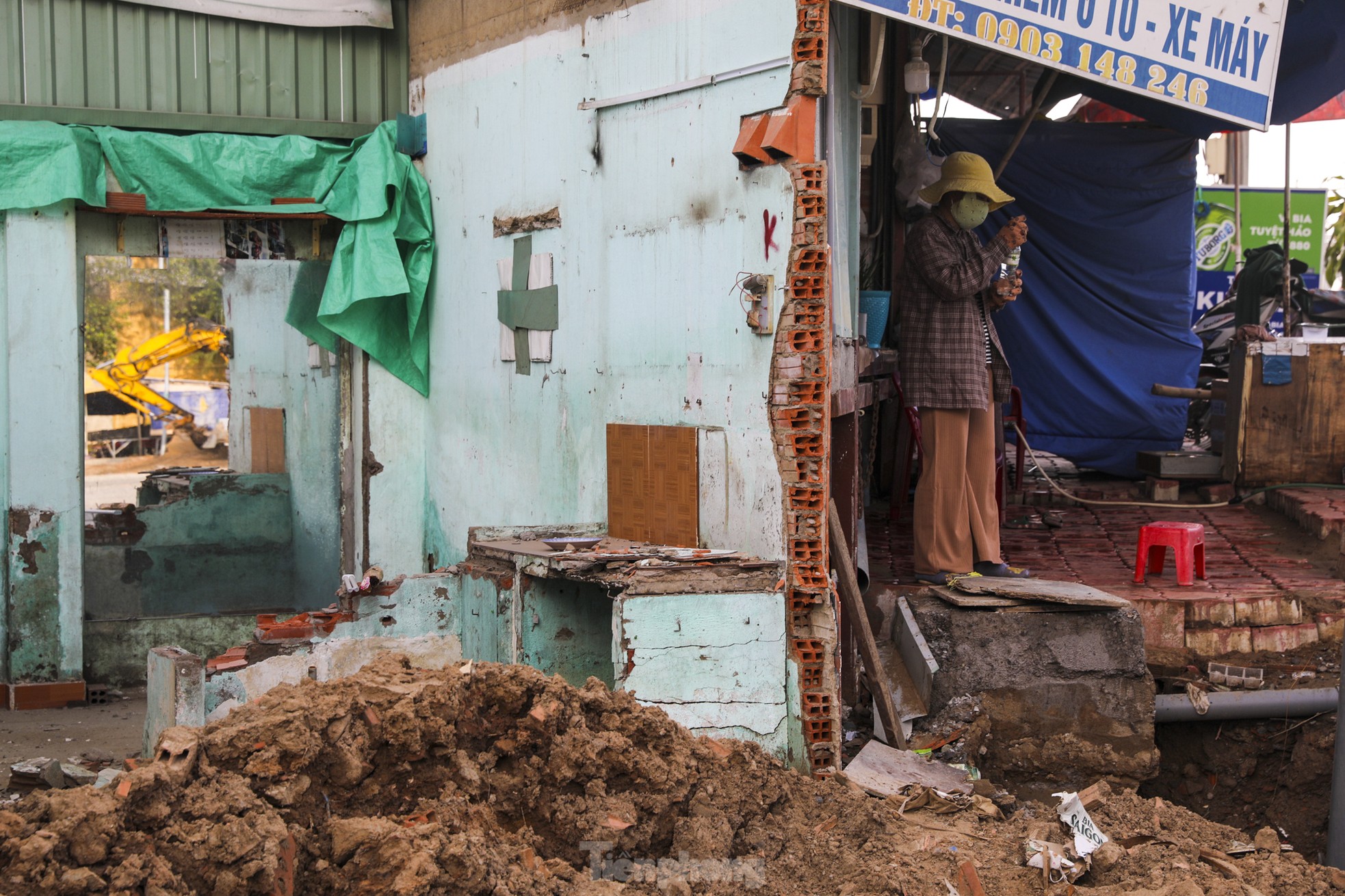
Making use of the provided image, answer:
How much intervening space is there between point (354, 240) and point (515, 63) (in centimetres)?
163

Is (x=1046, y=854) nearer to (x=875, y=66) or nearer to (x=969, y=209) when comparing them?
(x=969, y=209)

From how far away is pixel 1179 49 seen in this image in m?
4.83

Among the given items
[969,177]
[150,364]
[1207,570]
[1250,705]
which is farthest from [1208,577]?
[150,364]

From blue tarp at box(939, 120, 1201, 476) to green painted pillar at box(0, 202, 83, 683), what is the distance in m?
6.93

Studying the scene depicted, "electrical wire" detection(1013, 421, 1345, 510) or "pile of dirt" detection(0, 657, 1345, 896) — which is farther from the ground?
"electrical wire" detection(1013, 421, 1345, 510)

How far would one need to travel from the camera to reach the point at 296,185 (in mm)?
7699

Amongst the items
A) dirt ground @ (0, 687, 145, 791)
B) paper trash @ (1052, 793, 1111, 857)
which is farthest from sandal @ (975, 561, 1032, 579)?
dirt ground @ (0, 687, 145, 791)

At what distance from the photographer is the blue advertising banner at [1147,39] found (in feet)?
15.2

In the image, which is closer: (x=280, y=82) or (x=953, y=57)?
(x=280, y=82)

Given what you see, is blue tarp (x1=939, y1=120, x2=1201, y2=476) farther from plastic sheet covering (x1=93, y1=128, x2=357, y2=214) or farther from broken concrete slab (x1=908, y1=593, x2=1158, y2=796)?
plastic sheet covering (x1=93, y1=128, x2=357, y2=214)

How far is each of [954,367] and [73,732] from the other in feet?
18.0

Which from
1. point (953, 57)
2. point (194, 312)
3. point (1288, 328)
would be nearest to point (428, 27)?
point (953, 57)

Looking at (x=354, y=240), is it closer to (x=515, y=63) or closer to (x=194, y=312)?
(x=515, y=63)

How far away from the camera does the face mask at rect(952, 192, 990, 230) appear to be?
19.9 ft
